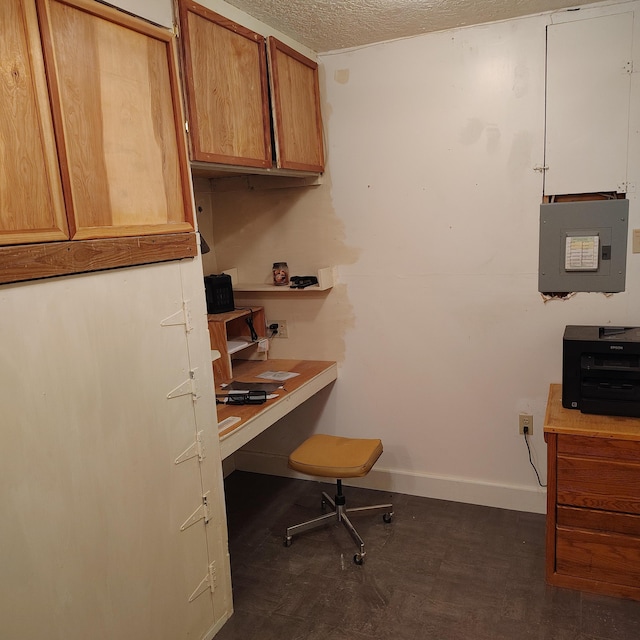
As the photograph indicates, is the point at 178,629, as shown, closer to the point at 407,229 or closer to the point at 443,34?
the point at 407,229

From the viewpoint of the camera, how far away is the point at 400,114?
281 centimetres

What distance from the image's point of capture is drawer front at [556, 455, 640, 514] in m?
2.11

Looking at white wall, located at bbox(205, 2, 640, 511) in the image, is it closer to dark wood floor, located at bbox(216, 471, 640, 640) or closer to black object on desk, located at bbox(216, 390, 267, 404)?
dark wood floor, located at bbox(216, 471, 640, 640)

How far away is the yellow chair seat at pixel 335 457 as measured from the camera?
2523mm

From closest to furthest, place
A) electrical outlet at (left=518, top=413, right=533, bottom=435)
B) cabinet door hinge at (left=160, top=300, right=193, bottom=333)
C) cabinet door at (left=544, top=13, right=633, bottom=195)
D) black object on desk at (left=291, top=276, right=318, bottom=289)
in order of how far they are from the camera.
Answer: cabinet door hinge at (left=160, top=300, right=193, bottom=333) → cabinet door at (left=544, top=13, right=633, bottom=195) → electrical outlet at (left=518, top=413, right=533, bottom=435) → black object on desk at (left=291, top=276, right=318, bottom=289)

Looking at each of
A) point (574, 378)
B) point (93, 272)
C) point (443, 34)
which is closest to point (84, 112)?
point (93, 272)

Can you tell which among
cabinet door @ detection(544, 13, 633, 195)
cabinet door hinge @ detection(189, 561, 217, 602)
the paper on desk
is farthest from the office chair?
cabinet door @ detection(544, 13, 633, 195)

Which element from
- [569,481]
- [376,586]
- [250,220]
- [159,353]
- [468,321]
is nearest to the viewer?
[159,353]

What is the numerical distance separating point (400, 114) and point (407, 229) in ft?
1.96

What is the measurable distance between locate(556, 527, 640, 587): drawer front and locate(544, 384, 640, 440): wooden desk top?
43 centimetres

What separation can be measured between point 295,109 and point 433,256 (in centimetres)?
104

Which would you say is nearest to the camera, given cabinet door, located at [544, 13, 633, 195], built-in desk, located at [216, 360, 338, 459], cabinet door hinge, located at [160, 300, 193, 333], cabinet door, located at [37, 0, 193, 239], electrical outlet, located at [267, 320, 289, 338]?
cabinet door, located at [37, 0, 193, 239]

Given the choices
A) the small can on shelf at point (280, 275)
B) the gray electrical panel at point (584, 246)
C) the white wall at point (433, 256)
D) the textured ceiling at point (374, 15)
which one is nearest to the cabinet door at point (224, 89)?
the textured ceiling at point (374, 15)

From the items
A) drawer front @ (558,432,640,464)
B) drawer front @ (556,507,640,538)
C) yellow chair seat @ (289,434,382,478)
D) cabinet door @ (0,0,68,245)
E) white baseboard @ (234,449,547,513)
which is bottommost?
white baseboard @ (234,449,547,513)
